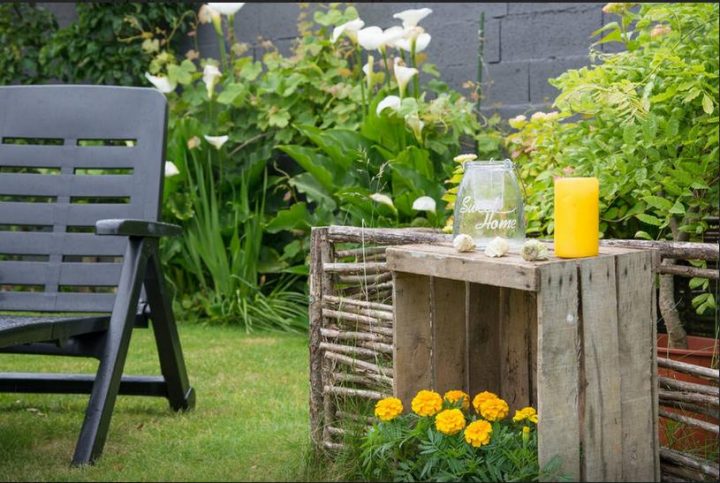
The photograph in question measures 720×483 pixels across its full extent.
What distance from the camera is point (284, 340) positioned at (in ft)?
14.2

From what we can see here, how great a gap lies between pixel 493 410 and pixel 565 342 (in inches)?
11.1

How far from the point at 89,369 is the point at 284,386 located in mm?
901

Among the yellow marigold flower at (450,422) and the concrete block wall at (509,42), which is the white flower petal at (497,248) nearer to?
the yellow marigold flower at (450,422)

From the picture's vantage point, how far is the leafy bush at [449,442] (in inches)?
79.5

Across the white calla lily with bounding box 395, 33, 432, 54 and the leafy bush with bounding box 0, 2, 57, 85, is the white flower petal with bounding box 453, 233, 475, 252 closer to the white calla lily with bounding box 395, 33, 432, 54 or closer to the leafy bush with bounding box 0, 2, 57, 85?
the white calla lily with bounding box 395, 33, 432, 54

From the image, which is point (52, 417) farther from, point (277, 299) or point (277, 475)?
point (277, 299)

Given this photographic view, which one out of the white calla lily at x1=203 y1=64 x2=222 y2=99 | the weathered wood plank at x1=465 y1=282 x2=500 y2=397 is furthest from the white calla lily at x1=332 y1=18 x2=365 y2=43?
the weathered wood plank at x1=465 y1=282 x2=500 y2=397

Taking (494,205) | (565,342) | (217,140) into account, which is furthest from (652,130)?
(217,140)

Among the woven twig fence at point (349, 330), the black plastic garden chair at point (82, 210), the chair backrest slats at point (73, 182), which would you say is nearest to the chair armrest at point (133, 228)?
the black plastic garden chair at point (82, 210)

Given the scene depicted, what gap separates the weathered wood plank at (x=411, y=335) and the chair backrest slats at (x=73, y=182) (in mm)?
1089

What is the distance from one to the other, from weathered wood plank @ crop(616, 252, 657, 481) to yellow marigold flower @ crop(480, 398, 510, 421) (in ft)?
0.82

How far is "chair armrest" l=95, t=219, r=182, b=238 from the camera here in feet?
8.63

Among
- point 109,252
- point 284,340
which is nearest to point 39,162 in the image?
point 109,252

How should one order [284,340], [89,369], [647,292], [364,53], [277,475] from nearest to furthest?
[647,292] < [277,475] < [89,369] < [284,340] < [364,53]
